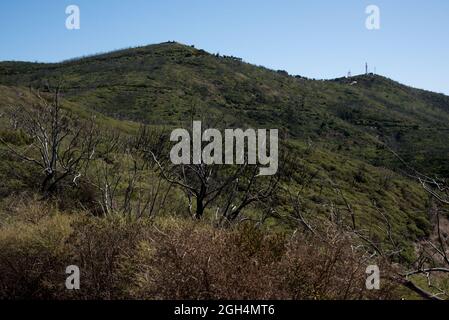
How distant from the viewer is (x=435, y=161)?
204 feet

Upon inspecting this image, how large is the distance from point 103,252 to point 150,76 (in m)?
79.7

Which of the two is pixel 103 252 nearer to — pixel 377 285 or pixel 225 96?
pixel 377 285

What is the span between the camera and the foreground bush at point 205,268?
240 inches

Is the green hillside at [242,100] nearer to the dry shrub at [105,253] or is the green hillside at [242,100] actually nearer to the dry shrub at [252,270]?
the dry shrub at [105,253]

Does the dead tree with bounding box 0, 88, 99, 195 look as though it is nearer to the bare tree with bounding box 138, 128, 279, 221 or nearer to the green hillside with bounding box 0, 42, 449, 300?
the green hillside with bounding box 0, 42, 449, 300

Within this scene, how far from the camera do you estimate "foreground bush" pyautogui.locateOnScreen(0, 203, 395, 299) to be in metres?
6.11

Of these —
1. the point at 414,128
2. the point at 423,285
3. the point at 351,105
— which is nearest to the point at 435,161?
the point at 414,128

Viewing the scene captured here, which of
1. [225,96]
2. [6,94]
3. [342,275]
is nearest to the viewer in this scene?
[342,275]

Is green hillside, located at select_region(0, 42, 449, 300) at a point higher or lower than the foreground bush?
higher

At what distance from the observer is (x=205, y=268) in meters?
6.25

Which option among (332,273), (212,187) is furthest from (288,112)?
(332,273)

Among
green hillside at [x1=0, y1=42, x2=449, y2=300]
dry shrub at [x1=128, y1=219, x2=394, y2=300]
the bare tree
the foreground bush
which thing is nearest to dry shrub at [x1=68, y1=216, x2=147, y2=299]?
the foreground bush
